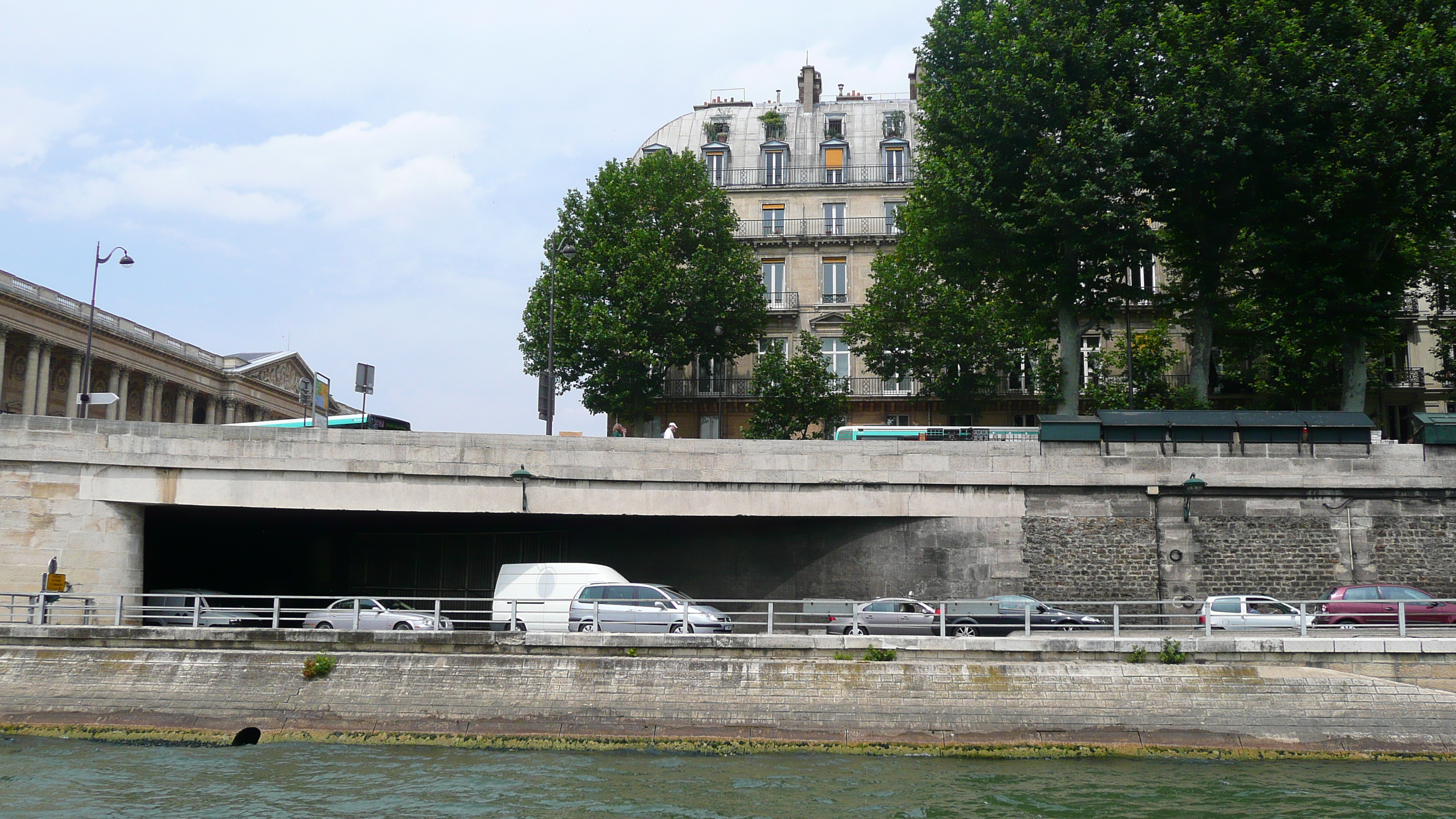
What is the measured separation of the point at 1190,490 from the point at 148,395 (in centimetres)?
6283

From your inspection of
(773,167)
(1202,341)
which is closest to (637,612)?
(1202,341)

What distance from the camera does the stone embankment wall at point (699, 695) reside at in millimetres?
19594

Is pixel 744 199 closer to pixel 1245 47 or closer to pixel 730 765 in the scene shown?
pixel 1245 47

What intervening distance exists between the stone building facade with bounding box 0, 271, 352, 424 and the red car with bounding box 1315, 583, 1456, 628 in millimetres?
54830

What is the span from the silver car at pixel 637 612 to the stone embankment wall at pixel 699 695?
764mm

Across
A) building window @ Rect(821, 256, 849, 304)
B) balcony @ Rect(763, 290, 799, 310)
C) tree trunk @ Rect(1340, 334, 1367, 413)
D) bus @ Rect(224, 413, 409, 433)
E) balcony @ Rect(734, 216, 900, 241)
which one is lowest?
bus @ Rect(224, 413, 409, 433)

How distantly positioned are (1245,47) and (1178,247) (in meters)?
6.92

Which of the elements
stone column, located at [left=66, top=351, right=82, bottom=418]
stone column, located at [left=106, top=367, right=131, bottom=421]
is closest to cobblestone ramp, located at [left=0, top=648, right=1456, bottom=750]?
stone column, located at [left=106, top=367, right=131, bottom=421]

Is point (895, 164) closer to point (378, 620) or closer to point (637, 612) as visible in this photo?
point (637, 612)

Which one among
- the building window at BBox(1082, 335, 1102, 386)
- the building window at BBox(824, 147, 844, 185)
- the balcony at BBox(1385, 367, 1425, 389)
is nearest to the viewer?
the building window at BBox(1082, 335, 1102, 386)

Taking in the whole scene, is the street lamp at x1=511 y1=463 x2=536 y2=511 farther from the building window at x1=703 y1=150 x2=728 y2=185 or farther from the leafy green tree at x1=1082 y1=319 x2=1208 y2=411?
the building window at x1=703 y1=150 x2=728 y2=185

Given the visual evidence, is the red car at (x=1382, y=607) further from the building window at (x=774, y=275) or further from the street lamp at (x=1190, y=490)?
the building window at (x=774, y=275)

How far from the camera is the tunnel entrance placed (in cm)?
2753

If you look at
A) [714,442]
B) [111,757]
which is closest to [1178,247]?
[714,442]
